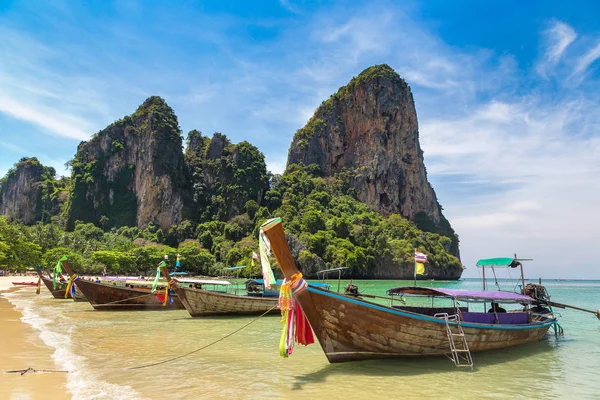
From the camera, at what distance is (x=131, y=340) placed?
12.4 metres

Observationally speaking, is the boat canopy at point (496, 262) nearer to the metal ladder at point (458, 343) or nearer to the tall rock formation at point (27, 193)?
the metal ladder at point (458, 343)

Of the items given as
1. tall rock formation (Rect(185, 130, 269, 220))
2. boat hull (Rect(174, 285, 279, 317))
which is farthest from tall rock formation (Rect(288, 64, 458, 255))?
boat hull (Rect(174, 285, 279, 317))

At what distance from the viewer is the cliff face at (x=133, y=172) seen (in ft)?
296

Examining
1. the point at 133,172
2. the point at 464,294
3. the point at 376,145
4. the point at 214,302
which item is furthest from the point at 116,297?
the point at 376,145

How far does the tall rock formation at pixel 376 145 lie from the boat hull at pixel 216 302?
88.7 m

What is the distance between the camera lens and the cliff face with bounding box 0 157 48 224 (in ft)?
349

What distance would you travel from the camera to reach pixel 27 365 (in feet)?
28.6

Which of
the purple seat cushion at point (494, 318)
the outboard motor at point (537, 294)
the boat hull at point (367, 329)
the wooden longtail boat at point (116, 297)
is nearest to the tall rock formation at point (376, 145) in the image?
the wooden longtail boat at point (116, 297)

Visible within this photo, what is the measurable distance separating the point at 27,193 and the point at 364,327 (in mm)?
122443

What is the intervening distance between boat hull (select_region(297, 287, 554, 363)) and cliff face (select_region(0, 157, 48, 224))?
120072mm

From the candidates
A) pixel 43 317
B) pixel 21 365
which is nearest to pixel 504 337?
pixel 21 365

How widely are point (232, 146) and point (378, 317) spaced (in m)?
92.2

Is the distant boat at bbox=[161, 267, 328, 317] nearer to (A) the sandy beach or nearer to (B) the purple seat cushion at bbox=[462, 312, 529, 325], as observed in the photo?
(A) the sandy beach

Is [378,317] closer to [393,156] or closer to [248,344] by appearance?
[248,344]
